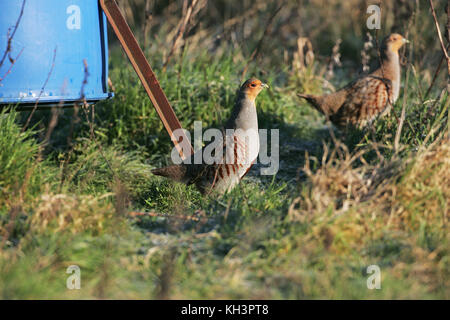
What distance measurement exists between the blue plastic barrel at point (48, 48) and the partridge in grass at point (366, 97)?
2.16 meters

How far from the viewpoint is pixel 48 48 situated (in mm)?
3135

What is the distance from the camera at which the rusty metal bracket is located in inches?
135

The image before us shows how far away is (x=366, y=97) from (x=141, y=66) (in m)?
2.12

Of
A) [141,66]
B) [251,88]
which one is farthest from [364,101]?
[141,66]

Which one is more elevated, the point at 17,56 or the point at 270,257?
the point at 17,56

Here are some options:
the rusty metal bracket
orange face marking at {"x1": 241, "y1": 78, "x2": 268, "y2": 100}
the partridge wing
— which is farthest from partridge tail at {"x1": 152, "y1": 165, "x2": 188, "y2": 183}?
the partridge wing

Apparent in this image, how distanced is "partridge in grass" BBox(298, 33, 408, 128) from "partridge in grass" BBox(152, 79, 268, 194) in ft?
4.08

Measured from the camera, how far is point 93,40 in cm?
335

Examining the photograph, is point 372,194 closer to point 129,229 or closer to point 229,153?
point 229,153

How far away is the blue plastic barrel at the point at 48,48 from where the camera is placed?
119 inches
